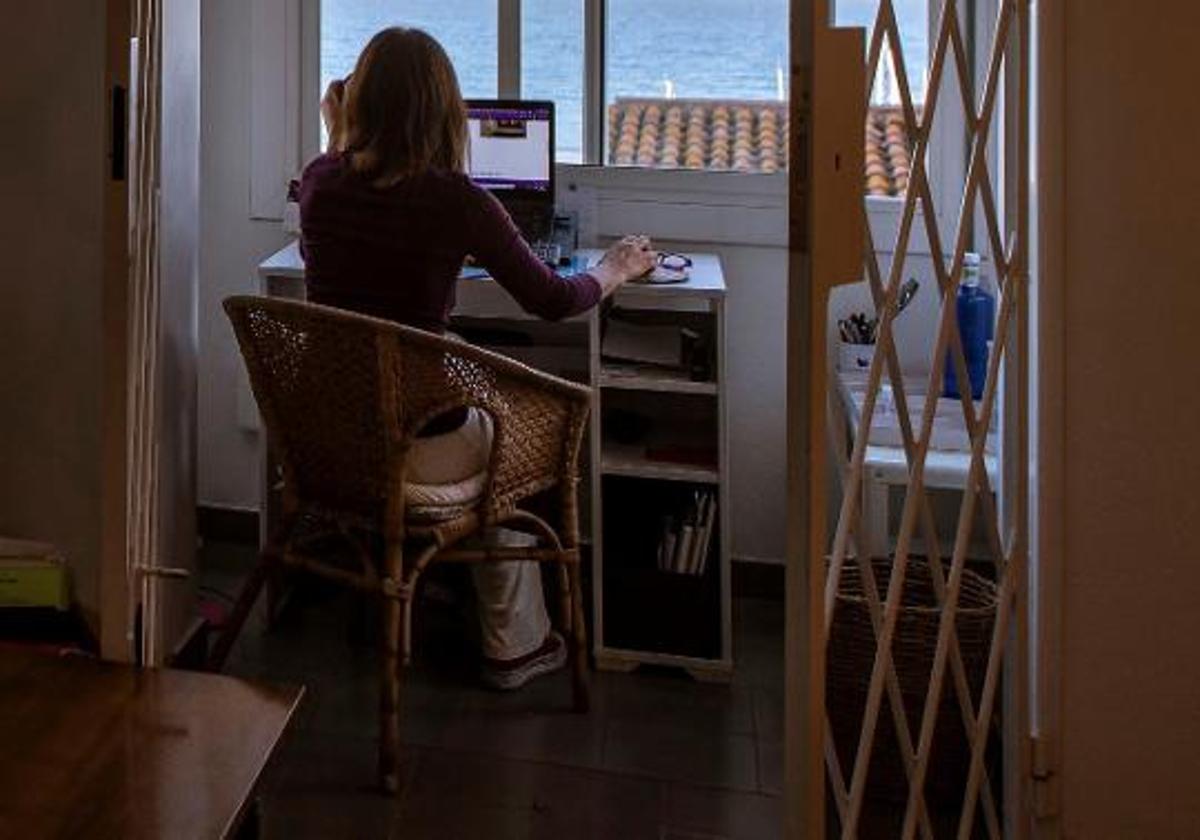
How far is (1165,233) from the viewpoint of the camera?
72.4 inches

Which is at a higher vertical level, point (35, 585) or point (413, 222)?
point (413, 222)

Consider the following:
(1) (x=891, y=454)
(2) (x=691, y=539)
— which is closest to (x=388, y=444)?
(2) (x=691, y=539)

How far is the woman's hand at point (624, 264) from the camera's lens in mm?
2910

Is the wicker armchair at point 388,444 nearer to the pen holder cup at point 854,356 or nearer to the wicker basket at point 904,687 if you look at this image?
the wicker basket at point 904,687

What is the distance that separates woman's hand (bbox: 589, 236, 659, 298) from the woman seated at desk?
0.13 meters

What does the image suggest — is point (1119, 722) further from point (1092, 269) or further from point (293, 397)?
point (293, 397)

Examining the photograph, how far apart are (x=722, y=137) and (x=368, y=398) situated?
136 centimetres

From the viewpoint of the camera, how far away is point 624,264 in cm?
296

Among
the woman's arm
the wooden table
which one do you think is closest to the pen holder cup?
the woman's arm

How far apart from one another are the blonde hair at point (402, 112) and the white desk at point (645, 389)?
43cm

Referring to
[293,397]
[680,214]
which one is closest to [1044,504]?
[293,397]

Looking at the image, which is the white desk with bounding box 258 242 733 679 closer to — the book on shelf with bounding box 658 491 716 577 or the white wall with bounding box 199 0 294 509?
the book on shelf with bounding box 658 491 716 577

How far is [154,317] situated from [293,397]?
939mm

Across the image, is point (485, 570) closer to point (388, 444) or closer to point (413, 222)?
point (388, 444)
